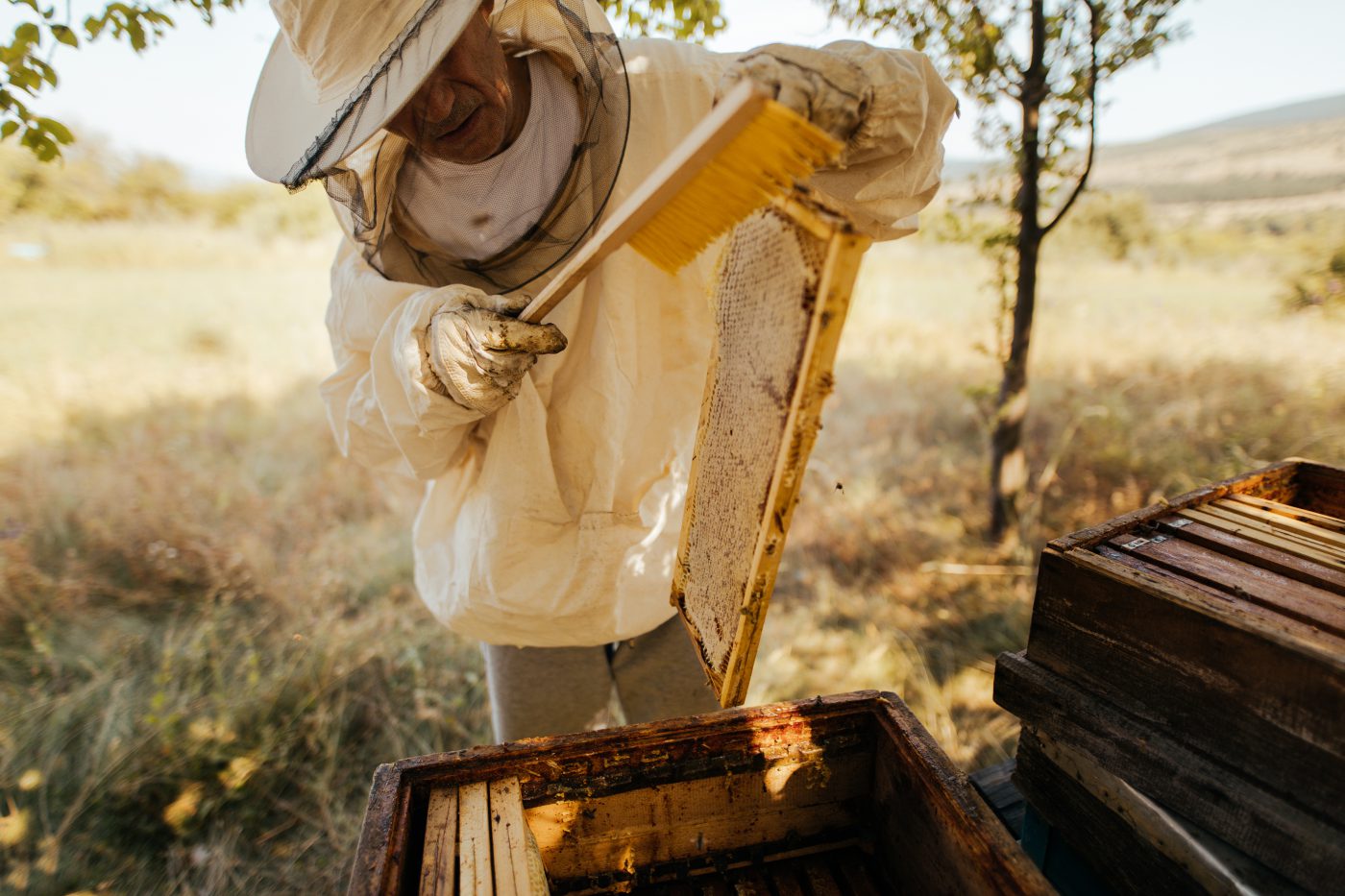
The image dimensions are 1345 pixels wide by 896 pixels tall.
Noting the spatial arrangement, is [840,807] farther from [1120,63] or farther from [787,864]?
[1120,63]

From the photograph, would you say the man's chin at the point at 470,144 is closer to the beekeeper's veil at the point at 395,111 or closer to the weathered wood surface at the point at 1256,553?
the beekeeper's veil at the point at 395,111

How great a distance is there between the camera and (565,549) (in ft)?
5.74

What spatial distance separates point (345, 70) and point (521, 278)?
1.79 ft

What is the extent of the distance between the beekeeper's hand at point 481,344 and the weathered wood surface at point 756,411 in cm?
38

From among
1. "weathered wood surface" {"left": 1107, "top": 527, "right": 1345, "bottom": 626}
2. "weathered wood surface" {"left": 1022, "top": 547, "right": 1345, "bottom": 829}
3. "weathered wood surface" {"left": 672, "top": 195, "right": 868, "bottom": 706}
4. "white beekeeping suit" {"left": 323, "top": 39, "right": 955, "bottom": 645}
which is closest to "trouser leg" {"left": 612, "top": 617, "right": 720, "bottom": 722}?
"white beekeeping suit" {"left": 323, "top": 39, "right": 955, "bottom": 645}

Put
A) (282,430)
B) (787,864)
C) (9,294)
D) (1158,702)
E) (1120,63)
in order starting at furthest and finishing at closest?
(9,294), (282,430), (1120,63), (787,864), (1158,702)

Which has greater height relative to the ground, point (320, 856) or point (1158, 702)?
point (1158, 702)

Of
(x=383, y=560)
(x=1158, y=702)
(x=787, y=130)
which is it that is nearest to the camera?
(x=787, y=130)

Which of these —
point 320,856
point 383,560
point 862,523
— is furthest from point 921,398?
point 320,856

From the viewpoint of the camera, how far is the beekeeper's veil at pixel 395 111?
1.22m

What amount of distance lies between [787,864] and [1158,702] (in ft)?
2.43

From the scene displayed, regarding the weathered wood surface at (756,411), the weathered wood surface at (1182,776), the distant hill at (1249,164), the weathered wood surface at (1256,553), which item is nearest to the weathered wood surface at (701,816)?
the weathered wood surface at (756,411)

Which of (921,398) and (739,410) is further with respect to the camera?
(921,398)

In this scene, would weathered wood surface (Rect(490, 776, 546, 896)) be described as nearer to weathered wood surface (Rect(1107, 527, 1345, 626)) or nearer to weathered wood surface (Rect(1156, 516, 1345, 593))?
weathered wood surface (Rect(1107, 527, 1345, 626))
